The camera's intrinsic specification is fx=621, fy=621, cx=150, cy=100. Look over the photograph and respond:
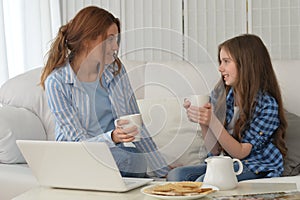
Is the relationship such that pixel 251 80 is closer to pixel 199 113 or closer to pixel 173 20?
pixel 199 113

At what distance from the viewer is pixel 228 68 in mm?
2553

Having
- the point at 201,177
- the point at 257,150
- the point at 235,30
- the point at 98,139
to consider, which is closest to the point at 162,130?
the point at 98,139

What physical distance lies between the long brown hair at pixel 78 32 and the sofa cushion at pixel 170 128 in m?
0.33

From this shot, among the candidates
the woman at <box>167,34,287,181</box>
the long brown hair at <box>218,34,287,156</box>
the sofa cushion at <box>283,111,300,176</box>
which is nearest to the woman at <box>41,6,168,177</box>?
the woman at <box>167,34,287,181</box>

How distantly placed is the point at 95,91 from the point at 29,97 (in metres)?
1.23

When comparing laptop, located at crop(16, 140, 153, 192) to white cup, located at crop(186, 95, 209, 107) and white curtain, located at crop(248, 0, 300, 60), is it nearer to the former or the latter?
white cup, located at crop(186, 95, 209, 107)

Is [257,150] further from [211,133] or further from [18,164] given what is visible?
[18,164]

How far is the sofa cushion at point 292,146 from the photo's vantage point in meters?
2.63

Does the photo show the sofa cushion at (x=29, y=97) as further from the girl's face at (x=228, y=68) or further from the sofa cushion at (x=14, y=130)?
the girl's face at (x=228, y=68)

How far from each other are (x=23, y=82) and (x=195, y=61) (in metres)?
1.59

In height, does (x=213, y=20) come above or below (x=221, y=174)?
above

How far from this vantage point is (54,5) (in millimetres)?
3875

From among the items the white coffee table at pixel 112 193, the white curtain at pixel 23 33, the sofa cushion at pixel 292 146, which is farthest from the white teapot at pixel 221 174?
the white curtain at pixel 23 33

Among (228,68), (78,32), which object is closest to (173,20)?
(228,68)
